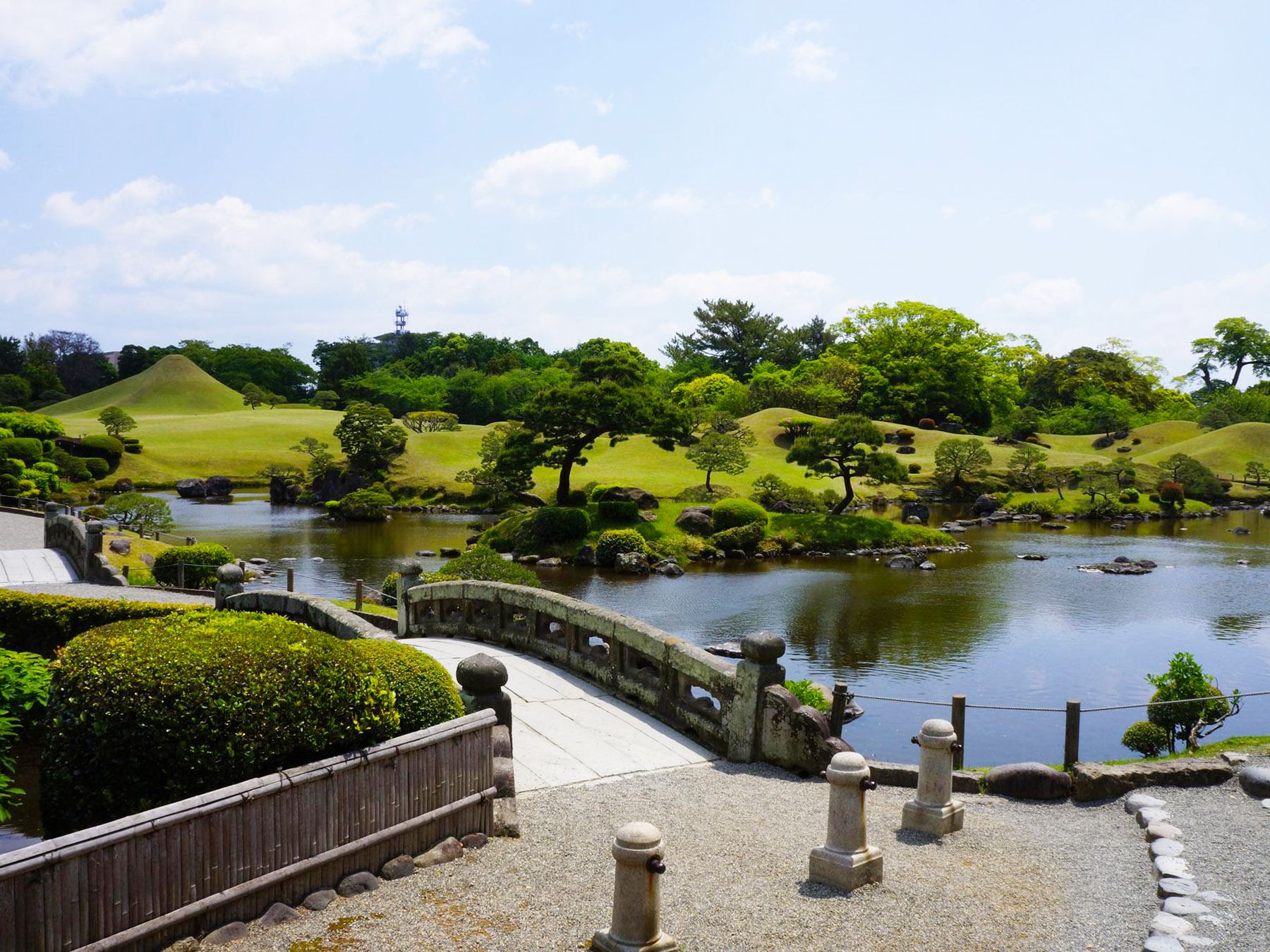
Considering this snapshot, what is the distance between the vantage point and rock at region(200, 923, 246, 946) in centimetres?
652

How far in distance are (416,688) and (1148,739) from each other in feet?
41.8

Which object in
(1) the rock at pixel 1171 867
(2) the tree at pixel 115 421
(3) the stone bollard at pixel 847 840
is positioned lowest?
(1) the rock at pixel 1171 867

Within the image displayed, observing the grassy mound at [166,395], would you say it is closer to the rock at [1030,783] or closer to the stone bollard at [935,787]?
the rock at [1030,783]

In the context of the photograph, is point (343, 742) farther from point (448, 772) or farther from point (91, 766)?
point (91, 766)

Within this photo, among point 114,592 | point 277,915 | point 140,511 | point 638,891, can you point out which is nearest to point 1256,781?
point 638,891

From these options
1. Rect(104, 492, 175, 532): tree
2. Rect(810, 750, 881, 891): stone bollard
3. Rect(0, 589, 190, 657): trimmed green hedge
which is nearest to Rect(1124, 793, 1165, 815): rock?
Rect(810, 750, 881, 891): stone bollard

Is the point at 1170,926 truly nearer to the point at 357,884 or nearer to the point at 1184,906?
the point at 1184,906

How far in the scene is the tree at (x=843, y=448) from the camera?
1898 inches

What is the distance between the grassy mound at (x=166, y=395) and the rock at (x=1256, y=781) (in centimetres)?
10952

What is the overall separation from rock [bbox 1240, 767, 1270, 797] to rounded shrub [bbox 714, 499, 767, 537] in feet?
113

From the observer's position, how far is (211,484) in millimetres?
70375

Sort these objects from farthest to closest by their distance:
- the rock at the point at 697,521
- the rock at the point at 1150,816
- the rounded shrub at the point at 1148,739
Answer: the rock at the point at 697,521 < the rounded shrub at the point at 1148,739 < the rock at the point at 1150,816

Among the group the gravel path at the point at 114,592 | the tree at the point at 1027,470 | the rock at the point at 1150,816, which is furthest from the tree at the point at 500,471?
the rock at the point at 1150,816

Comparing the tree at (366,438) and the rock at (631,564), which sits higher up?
the tree at (366,438)
